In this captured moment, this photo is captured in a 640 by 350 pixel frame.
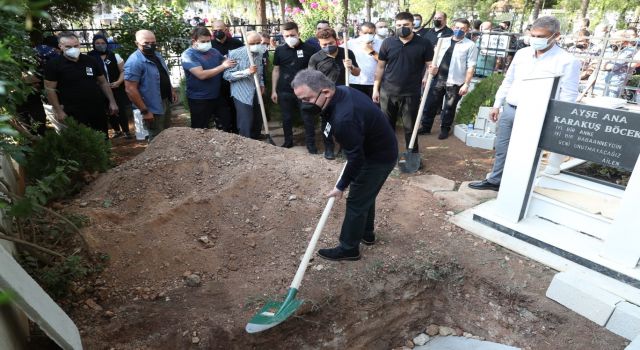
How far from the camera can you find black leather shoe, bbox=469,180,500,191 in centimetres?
471

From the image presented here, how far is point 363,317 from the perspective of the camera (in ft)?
9.91

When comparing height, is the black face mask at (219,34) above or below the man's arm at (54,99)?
above

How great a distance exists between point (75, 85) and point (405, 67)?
4153 mm

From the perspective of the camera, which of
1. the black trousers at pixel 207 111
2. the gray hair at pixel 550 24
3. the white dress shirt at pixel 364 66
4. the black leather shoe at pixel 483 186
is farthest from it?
the white dress shirt at pixel 364 66

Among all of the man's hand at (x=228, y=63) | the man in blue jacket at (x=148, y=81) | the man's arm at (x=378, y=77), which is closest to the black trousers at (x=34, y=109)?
the man in blue jacket at (x=148, y=81)

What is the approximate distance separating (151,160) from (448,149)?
4.27m

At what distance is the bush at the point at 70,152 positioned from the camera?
4.12 meters

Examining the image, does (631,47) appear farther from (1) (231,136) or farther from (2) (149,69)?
(2) (149,69)

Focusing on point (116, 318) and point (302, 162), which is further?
point (302, 162)

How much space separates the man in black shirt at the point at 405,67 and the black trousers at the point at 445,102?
5.51 ft

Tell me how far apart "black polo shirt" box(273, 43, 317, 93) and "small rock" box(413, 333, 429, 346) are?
377cm

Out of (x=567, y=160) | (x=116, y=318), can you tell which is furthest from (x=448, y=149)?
(x=116, y=318)

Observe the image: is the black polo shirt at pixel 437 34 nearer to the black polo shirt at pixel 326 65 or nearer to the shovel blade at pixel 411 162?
the black polo shirt at pixel 326 65

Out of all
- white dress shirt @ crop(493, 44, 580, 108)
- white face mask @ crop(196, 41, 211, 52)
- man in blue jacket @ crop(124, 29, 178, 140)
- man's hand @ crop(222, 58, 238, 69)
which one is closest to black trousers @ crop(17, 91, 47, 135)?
man in blue jacket @ crop(124, 29, 178, 140)
